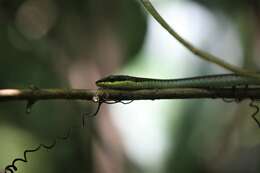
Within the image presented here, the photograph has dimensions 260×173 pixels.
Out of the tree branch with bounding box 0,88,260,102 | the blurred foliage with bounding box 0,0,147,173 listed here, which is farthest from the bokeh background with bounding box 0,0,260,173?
the tree branch with bounding box 0,88,260,102

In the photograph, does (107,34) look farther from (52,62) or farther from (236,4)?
(236,4)

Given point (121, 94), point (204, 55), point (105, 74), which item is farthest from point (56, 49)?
point (204, 55)

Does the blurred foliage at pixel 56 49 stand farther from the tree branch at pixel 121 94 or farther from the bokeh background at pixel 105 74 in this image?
the tree branch at pixel 121 94

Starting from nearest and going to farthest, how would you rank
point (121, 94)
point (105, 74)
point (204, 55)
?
point (204, 55)
point (121, 94)
point (105, 74)

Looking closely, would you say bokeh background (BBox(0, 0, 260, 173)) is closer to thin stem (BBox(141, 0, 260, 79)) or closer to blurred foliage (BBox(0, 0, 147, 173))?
blurred foliage (BBox(0, 0, 147, 173))

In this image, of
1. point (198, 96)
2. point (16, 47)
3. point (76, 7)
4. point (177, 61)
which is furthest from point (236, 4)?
point (198, 96)

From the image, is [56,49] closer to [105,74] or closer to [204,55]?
[105,74]
